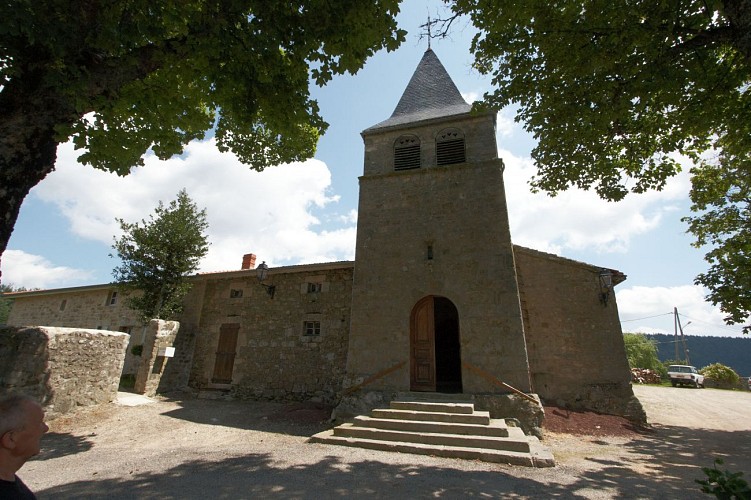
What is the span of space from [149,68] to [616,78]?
7059mm

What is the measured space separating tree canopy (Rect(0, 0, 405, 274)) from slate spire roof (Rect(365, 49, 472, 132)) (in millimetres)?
6653

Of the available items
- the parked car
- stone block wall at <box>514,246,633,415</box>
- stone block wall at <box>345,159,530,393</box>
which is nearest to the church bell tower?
stone block wall at <box>345,159,530,393</box>

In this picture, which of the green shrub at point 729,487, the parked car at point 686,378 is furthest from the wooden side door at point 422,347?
the parked car at point 686,378

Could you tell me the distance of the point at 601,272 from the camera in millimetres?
10461

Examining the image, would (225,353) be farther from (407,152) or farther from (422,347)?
(407,152)

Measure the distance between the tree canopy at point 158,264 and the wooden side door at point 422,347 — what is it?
8.61m

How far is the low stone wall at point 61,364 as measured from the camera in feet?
23.8

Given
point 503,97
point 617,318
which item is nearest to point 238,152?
point 503,97

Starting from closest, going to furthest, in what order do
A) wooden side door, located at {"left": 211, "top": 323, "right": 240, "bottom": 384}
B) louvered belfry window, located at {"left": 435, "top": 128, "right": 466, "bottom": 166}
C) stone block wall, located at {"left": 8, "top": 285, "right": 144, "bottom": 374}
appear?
louvered belfry window, located at {"left": 435, "top": 128, "right": 466, "bottom": 166}, wooden side door, located at {"left": 211, "top": 323, "right": 240, "bottom": 384}, stone block wall, located at {"left": 8, "top": 285, "right": 144, "bottom": 374}

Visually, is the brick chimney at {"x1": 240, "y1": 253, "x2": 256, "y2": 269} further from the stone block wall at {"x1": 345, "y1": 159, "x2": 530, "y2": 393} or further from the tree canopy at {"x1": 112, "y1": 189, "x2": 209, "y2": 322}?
the stone block wall at {"x1": 345, "y1": 159, "x2": 530, "y2": 393}

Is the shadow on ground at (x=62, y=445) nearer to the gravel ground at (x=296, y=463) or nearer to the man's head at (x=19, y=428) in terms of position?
the gravel ground at (x=296, y=463)

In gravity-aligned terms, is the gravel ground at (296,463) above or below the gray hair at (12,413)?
below

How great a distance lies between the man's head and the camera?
167cm

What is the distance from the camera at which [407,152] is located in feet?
36.9
